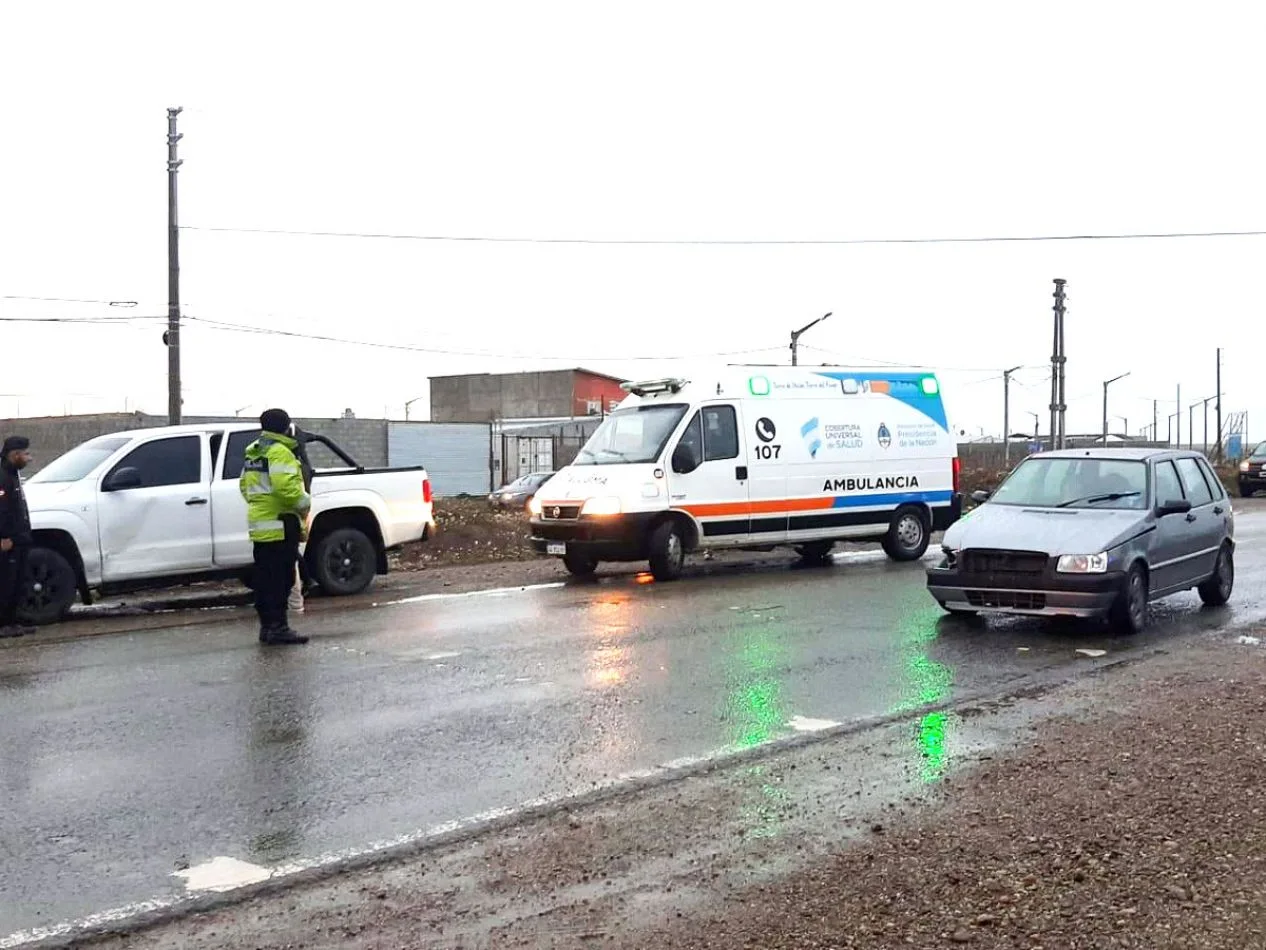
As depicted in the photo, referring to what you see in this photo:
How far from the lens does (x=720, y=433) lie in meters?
15.1

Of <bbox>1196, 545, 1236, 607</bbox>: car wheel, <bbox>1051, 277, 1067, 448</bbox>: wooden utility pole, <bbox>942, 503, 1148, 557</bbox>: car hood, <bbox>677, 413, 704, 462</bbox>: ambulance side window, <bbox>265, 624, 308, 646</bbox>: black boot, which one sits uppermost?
<bbox>1051, 277, 1067, 448</bbox>: wooden utility pole

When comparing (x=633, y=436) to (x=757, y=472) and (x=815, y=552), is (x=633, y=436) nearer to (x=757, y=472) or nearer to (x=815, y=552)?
(x=757, y=472)

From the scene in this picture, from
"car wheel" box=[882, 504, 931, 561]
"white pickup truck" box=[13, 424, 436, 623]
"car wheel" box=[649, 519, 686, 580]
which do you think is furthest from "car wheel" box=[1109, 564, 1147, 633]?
"white pickup truck" box=[13, 424, 436, 623]

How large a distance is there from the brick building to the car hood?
5824cm

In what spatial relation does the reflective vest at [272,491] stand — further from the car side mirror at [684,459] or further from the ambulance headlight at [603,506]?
the car side mirror at [684,459]

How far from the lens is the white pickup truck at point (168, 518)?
456 inches

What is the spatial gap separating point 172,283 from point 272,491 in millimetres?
16514

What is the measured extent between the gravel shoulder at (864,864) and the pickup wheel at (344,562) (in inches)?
303

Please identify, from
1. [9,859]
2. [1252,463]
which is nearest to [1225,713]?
[9,859]

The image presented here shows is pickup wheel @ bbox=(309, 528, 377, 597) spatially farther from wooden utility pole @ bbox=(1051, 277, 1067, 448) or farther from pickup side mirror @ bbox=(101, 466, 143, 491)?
wooden utility pole @ bbox=(1051, 277, 1067, 448)

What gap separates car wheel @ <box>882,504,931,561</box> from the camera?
659 inches

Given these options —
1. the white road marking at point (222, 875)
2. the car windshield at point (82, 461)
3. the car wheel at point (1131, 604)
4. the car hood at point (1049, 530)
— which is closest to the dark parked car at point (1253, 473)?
the car hood at point (1049, 530)

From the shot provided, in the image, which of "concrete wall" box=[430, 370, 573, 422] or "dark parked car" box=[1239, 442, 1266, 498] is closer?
"dark parked car" box=[1239, 442, 1266, 498]

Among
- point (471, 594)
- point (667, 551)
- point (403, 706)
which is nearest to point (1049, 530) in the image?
point (667, 551)
